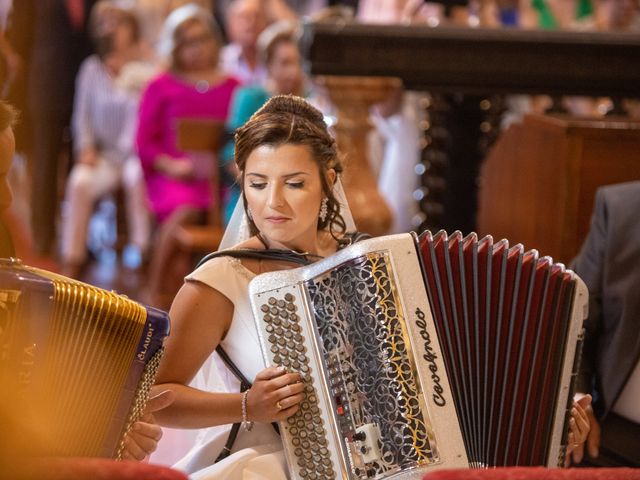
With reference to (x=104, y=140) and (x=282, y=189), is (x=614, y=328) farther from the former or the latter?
(x=104, y=140)

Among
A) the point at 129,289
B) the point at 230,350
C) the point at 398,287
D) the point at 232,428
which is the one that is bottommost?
the point at 129,289

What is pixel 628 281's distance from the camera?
9.84 ft

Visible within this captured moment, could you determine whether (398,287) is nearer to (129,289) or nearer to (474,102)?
(474,102)

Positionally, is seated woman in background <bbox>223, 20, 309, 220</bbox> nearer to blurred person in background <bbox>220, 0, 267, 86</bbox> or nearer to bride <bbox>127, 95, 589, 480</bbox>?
blurred person in background <bbox>220, 0, 267, 86</bbox>

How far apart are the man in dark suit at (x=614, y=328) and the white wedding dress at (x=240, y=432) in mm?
856


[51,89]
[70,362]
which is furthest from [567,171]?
[51,89]

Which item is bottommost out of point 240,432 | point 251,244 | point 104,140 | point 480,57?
point 240,432

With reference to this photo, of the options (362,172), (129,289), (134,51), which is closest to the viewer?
(362,172)

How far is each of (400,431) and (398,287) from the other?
29 cm

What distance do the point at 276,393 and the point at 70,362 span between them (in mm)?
497

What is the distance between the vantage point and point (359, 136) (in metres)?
5.02

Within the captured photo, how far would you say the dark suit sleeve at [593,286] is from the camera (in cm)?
305

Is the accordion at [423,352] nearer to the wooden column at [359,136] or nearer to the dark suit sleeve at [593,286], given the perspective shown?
the dark suit sleeve at [593,286]

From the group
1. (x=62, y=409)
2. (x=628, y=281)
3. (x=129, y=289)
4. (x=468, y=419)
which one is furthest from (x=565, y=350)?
(x=129, y=289)
